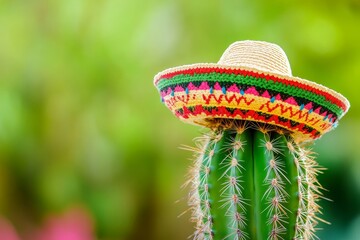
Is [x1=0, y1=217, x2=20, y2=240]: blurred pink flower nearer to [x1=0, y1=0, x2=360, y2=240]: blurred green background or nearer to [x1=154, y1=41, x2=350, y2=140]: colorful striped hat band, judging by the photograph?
[x1=0, y1=0, x2=360, y2=240]: blurred green background

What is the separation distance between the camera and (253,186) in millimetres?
1018

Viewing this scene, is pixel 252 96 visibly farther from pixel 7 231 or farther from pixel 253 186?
pixel 7 231

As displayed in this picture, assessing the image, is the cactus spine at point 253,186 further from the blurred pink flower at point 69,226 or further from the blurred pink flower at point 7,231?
the blurred pink flower at point 7,231

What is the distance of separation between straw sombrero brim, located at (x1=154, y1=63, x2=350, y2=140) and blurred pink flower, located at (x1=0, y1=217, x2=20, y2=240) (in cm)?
142

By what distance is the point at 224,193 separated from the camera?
1027mm

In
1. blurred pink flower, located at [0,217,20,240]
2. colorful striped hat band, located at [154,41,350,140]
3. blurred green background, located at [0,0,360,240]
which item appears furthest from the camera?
blurred green background, located at [0,0,360,240]

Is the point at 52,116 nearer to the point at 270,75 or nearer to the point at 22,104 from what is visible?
the point at 22,104

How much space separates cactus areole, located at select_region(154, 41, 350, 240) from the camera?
3.19 ft

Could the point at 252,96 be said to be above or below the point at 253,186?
above

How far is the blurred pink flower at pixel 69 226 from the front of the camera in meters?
2.22

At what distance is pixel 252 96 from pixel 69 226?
4.90 ft

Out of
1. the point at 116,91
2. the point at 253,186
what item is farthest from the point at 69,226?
the point at 253,186

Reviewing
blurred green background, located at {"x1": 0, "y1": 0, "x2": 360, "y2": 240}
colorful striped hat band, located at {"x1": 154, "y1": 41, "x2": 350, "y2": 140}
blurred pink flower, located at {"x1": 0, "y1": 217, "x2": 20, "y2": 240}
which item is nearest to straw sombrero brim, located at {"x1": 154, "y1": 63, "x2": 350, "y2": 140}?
colorful striped hat band, located at {"x1": 154, "y1": 41, "x2": 350, "y2": 140}

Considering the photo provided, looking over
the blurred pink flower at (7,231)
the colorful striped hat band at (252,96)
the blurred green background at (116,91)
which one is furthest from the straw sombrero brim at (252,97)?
the blurred pink flower at (7,231)
